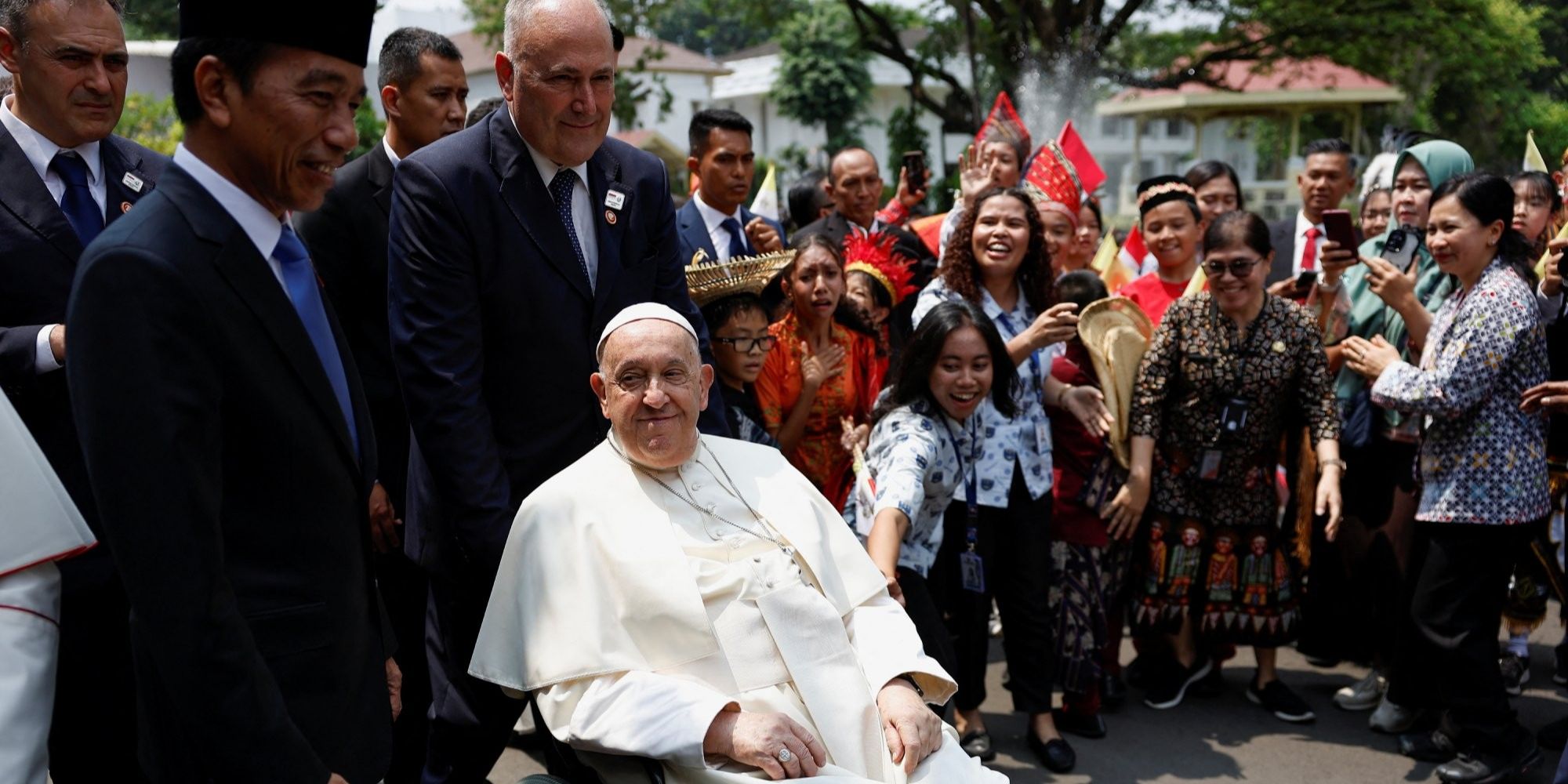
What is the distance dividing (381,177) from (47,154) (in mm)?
998

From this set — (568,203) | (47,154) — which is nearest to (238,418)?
(568,203)

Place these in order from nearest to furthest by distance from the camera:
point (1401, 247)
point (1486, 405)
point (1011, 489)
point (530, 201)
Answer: point (530, 201) < point (1486, 405) < point (1011, 489) < point (1401, 247)

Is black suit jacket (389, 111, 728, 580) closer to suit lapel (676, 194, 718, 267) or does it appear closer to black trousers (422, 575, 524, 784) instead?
black trousers (422, 575, 524, 784)

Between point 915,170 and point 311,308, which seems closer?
point 311,308

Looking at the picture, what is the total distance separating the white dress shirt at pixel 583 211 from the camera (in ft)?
9.87

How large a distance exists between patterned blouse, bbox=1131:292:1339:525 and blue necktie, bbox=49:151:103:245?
3.57 meters

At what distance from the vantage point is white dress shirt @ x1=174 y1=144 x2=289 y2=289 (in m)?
1.86

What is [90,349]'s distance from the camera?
1.68m

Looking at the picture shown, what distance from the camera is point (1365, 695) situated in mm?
5074

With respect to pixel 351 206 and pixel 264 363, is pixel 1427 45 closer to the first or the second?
pixel 351 206

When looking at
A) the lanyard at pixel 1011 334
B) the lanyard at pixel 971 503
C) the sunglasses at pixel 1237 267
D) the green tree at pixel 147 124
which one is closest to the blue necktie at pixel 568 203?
the lanyard at pixel 971 503

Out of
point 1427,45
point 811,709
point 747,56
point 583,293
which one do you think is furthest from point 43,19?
point 747,56

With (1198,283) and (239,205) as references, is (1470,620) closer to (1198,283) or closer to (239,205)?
(1198,283)

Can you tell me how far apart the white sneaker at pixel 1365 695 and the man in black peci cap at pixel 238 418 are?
14.0 feet
